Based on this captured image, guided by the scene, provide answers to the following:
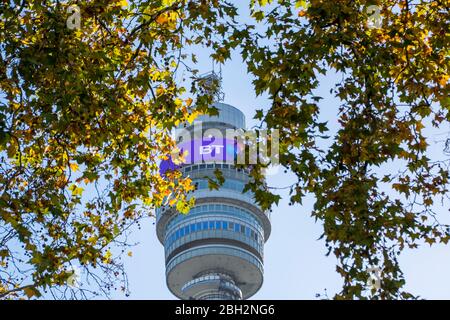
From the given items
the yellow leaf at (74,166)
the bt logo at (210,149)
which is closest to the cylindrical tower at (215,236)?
the bt logo at (210,149)

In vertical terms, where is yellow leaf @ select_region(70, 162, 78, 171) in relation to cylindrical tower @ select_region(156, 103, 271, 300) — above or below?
below

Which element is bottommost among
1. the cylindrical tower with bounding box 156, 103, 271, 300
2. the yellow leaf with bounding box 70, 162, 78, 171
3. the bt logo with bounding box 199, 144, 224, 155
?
the yellow leaf with bounding box 70, 162, 78, 171

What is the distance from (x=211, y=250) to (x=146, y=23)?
334 ft

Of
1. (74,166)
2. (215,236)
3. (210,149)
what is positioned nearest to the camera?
(74,166)

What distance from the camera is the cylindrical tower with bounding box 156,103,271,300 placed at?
116875 mm

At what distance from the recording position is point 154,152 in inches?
727

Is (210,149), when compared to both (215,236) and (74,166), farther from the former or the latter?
(74,166)

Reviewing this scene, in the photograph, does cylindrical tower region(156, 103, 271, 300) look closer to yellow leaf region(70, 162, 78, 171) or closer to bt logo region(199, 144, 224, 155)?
bt logo region(199, 144, 224, 155)

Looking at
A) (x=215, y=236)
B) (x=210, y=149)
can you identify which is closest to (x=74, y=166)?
(x=215, y=236)

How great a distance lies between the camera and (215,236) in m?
118

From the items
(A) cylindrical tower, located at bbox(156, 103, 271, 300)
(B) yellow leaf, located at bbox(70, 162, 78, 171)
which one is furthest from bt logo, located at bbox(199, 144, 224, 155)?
(B) yellow leaf, located at bbox(70, 162, 78, 171)

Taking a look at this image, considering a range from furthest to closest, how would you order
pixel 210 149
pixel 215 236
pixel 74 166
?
pixel 210 149
pixel 215 236
pixel 74 166

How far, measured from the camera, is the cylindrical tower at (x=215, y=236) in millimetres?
116875
